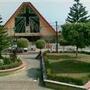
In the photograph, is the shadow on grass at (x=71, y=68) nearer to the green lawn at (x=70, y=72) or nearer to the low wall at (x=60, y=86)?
the green lawn at (x=70, y=72)

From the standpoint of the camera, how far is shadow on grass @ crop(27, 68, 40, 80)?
24400 millimetres


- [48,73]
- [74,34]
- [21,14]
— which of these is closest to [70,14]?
[21,14]

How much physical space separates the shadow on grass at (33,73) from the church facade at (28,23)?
4947 centimetres

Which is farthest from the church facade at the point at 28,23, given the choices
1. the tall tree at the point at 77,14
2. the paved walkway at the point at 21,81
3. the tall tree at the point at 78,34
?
the paved walkway at the point at 21,81

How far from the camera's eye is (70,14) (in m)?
74.4

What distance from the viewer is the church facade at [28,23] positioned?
77312 mm

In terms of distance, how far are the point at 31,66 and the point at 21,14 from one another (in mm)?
48399

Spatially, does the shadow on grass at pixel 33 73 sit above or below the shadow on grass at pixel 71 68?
below

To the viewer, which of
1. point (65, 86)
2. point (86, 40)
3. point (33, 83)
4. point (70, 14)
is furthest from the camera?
point (70, 14)

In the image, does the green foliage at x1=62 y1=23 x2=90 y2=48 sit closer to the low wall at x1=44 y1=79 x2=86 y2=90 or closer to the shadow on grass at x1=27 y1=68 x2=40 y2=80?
the shadow on grass at x1=27 y1=68 x2=40 y2=80

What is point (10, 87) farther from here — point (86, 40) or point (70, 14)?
point (70, 14)

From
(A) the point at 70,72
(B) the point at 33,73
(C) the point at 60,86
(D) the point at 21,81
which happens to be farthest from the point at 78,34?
(C) the point at 60,86

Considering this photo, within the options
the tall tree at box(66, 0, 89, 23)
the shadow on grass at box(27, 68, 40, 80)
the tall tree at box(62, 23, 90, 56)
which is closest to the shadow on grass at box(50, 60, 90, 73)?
the shadow on grass at box(27, 68, 40, 80)

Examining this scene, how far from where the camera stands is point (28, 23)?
7812cm
